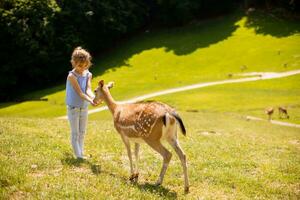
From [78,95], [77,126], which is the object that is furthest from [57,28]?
[77,126]

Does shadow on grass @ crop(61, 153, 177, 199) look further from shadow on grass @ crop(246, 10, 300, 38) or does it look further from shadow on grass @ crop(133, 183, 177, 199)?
shadow on grass @ crop(246, 10, 300, 38)

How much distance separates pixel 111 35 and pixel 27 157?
229ft

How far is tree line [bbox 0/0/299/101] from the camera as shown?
69125mm

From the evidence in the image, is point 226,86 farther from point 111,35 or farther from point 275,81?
point 111,35

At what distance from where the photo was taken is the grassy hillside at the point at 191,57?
64500 millimetres

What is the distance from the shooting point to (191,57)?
78500mm

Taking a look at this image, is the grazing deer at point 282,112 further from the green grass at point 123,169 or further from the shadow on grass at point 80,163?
the shadow on grass at point 80,163

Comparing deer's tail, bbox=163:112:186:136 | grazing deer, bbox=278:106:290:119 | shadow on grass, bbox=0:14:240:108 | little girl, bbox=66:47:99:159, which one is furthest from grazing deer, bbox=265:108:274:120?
shadow on grass, bbox=0:14:240:108

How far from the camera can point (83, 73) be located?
16.0 metres

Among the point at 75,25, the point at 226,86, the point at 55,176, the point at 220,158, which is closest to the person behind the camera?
the point at 55,176

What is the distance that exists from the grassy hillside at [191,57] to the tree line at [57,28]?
3947 mm

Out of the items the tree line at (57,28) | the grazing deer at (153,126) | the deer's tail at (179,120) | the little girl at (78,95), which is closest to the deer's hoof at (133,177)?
the grazing deer at (153,126)

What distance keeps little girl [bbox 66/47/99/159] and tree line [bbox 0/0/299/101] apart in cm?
5578

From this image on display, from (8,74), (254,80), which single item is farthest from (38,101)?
(254,80)
